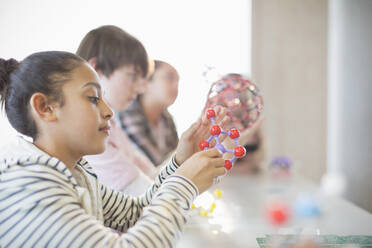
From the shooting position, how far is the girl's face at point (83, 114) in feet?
2.06

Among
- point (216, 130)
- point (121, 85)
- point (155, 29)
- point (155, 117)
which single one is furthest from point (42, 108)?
point (155, 117)

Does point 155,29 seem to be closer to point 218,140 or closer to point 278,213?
point 218,140

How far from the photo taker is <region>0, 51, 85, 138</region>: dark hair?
622 mm

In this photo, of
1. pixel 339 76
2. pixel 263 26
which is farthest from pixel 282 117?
pixel 263 26

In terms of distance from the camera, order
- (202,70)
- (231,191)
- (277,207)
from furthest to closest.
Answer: (231,191)
(202,70)
(277,207)

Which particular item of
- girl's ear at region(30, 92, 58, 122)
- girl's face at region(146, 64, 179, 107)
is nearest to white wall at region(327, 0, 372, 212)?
girl's face at region(146, 64, 179, 107)

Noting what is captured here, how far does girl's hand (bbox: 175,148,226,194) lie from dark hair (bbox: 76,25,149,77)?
1.36 ft

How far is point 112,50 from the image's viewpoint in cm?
97

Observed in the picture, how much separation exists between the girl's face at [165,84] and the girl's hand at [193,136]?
0.38 metres

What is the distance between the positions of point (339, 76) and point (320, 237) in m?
2.44

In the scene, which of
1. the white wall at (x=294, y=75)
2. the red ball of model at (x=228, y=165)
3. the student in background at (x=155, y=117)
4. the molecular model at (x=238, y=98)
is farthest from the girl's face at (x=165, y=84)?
the white wall at (x=294, y=75)

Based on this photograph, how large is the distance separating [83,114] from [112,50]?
38 centimetres

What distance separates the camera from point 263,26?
307 centimetres

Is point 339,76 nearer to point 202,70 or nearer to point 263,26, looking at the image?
point 263,26
